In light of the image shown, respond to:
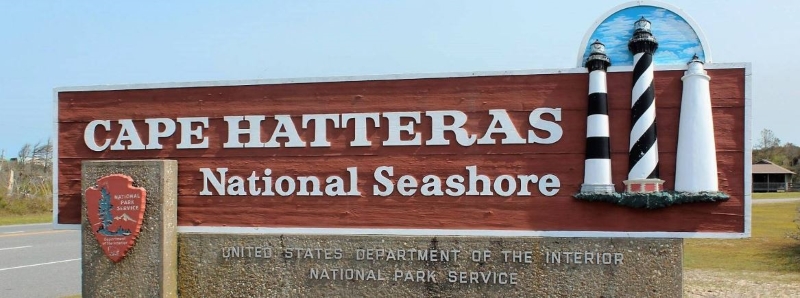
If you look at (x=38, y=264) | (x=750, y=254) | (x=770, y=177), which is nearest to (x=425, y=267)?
(x=38, y=264)

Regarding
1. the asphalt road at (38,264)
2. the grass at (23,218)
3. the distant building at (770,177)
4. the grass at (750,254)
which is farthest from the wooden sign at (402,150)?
the distant building at (770,177)

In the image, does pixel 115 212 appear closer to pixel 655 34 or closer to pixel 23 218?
pixel 655 34

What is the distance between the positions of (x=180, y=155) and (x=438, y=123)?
223cm

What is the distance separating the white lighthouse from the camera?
15.8 feet

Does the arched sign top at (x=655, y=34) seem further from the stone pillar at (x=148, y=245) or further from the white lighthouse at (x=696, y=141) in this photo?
the stone pillar at (x=148, y=245)

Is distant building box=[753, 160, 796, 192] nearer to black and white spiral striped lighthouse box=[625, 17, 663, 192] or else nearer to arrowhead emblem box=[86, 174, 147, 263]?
black and white spiral striped lighthouse box=[625, 17, 663, 192]

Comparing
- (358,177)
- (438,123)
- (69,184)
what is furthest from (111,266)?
(438,123)

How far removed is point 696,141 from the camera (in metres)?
4.81

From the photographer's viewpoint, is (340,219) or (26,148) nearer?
(340,219)

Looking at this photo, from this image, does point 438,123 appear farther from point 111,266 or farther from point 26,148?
point 26,148

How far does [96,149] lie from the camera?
19.3 feet

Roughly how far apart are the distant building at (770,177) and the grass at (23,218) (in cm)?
6186

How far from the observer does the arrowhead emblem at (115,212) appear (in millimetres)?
5543

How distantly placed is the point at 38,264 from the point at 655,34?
40.5 ft
